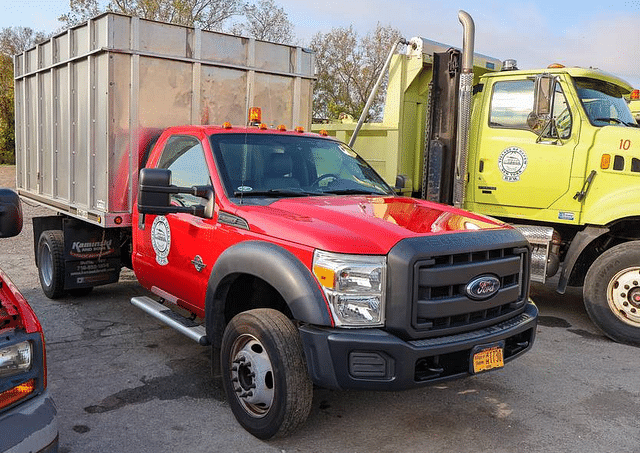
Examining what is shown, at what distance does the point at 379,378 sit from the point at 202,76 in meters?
4.10

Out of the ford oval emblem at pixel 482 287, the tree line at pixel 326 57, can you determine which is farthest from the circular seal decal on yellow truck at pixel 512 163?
the tree line at pixel 326 57

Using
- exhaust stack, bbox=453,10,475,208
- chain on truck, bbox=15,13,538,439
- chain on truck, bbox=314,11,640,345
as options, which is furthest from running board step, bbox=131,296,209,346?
exhaust stack, bbox=453,10,475,208

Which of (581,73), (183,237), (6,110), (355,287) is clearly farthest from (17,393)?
(6,110)

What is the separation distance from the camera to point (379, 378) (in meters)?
3.29

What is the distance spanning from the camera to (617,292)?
5.86 m

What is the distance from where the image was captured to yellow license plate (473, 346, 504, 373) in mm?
3539

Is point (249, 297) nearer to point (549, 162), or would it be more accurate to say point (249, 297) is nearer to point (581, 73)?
point (549, 162)

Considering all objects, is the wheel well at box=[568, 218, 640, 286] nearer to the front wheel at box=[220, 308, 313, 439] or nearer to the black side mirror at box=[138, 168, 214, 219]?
the front wheel at box=[220, 308, 313, 439]

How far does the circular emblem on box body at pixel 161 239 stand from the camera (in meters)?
4.83

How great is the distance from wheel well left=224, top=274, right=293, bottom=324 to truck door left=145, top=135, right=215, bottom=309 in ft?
0.81

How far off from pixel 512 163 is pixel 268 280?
3959 millimetres

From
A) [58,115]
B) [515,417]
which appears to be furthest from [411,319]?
[58,115]

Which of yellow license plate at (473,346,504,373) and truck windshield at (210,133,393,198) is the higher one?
truck windshield at (210,133,393,198)

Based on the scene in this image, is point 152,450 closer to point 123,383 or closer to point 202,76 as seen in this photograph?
point 123,383
